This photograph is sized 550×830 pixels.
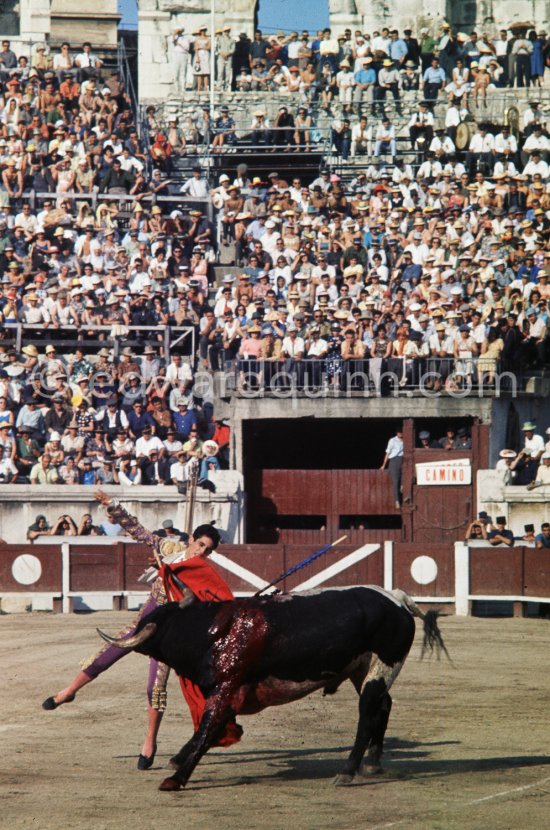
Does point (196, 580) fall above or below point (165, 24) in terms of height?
below

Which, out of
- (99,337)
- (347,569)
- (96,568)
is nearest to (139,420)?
(99,337)

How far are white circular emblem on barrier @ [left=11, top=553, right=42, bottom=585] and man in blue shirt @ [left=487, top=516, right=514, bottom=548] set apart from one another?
639cm

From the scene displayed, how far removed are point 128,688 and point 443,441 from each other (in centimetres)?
1010

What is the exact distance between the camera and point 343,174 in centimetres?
2867

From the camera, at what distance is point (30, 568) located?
70.8ft

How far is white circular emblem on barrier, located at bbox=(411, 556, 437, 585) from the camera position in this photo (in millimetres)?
21484

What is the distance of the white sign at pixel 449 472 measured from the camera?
23.2 m

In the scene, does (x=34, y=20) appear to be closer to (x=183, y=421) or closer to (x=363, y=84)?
(x=363, y=84)

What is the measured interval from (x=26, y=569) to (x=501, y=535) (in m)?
6.72

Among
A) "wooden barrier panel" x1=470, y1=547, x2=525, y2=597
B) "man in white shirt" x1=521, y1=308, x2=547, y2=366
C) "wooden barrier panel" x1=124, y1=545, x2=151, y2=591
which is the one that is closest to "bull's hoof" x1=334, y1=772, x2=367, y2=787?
"wooden barrier panel" x1=470, y1=547, x2=525, y2=597

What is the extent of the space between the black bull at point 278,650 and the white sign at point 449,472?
13404 millimetres

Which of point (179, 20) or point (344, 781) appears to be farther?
point (179, 20)

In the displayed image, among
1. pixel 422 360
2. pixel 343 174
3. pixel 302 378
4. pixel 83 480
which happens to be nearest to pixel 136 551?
pixel 83 480

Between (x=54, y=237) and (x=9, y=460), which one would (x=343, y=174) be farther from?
(x=9, y=460)
